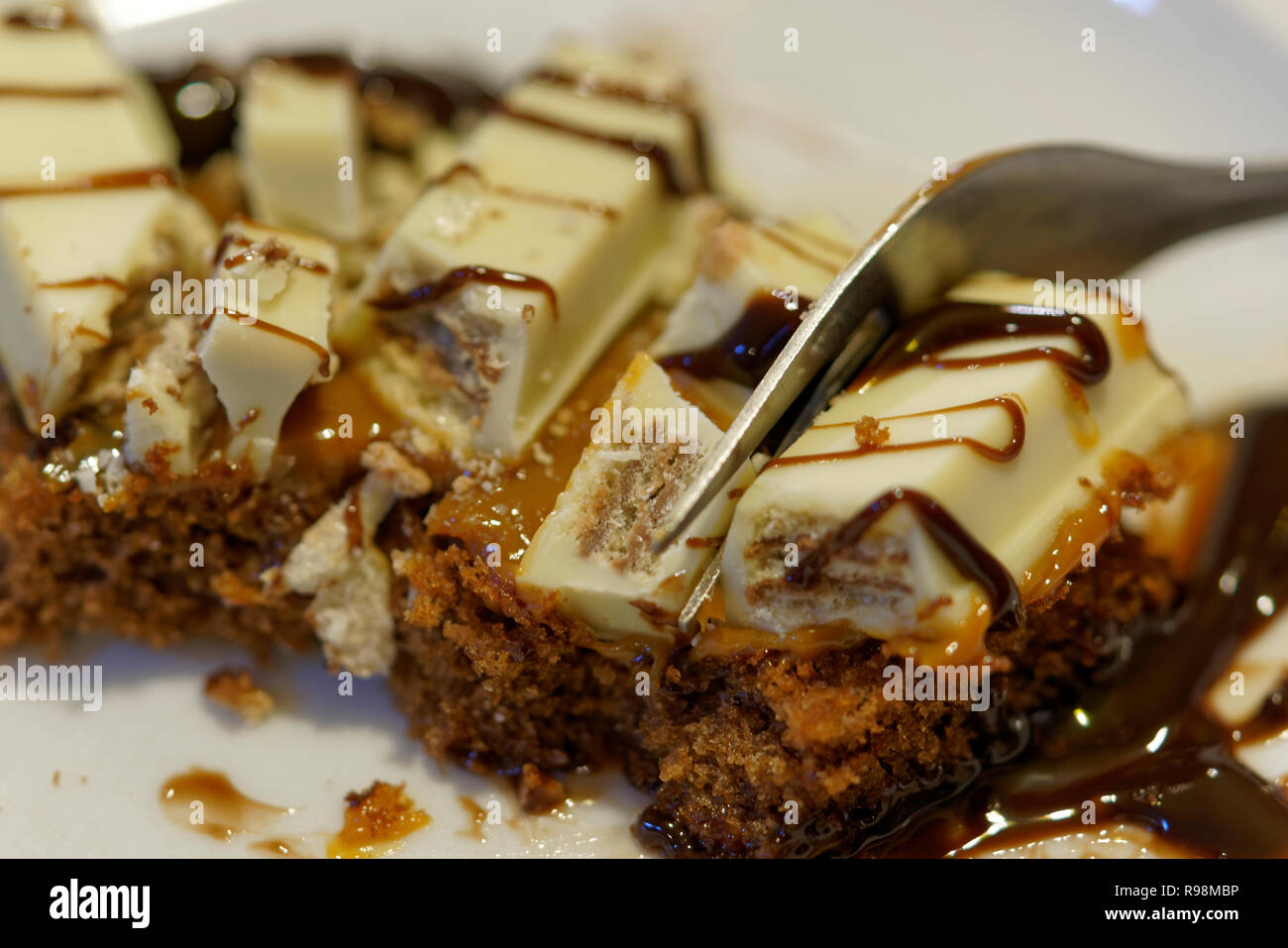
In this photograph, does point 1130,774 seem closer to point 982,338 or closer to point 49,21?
point 982,338

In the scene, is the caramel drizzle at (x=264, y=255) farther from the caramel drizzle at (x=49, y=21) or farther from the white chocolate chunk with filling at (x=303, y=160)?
the caramel drizzle at (x=49, y=21)

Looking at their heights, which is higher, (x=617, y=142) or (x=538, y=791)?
(x=617, y=142)

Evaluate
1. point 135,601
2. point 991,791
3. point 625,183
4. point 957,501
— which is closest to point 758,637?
point 957,501

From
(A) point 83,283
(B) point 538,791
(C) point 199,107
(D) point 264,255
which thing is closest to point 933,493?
(B) point 538,791

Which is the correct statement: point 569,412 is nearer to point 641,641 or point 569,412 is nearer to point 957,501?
point 641,641

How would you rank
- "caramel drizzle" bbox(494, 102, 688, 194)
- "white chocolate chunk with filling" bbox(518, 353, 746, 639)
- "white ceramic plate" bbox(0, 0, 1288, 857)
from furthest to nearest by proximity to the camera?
"caramel drizzle" bbox(494, 102, 688, 194) < "white ceramic plate" bbox(0, 0, 1288, 857) < "white chocolate chunk with filling" bbox(518, 353, 746, 639)

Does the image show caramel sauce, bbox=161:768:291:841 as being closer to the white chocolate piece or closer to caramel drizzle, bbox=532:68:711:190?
the white chocolate piece

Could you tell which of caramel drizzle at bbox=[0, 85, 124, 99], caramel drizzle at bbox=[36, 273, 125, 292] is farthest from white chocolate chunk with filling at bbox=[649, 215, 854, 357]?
caramel drizzle at bbox=[0, 85, 124, 99]
